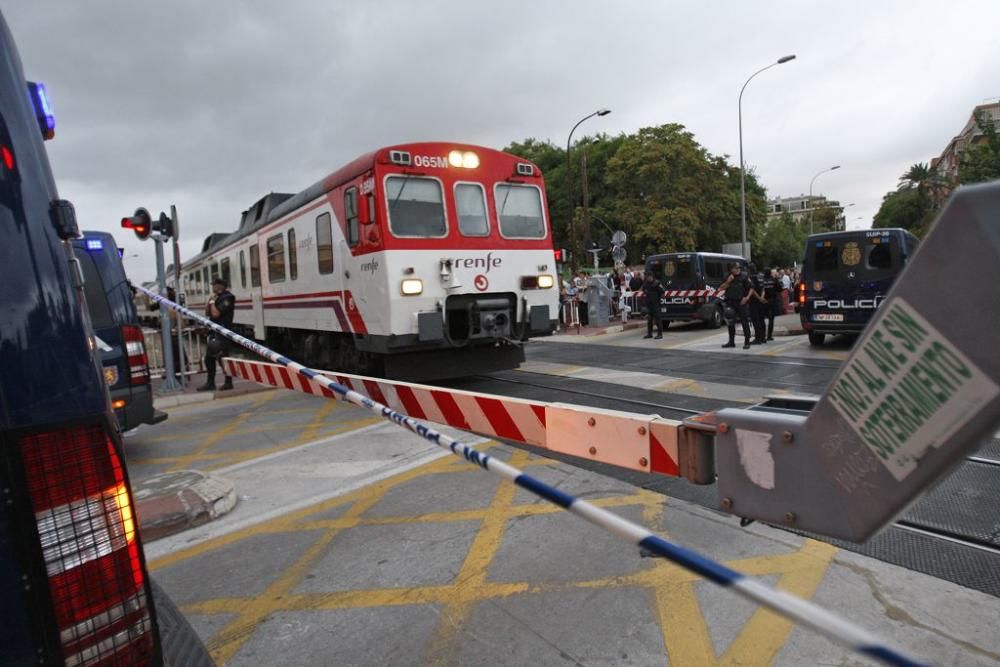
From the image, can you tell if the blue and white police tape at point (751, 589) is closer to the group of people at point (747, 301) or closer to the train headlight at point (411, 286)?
the train headlight at point (411, 286)

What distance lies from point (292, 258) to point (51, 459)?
9.52 m

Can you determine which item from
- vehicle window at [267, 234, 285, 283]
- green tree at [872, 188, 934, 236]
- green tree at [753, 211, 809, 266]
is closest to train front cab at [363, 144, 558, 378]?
vehicle window at [267, 234, 285, 283]

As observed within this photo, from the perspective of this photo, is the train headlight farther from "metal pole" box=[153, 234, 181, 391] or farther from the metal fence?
the metal fence

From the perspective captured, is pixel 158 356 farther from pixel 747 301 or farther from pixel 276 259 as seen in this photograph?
pixel 747 301

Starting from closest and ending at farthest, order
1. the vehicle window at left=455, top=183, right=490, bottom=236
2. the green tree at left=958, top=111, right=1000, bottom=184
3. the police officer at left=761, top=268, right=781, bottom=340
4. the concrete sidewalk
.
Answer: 1. the concrete sidewalk
2. the vehicle window at left=455, top=183, right=490, bottom=236
3. the police officer at left=761, top=268, right=781, bottom=340
4. the green tree at left=958, top=111, right=1000, bottom=184

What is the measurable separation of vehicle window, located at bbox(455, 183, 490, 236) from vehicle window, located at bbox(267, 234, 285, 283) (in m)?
4.12

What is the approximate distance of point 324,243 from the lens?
29.7 feet

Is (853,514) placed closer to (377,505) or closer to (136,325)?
(377,505)

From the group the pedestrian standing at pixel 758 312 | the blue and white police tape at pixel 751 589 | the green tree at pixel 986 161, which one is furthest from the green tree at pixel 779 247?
the blue and white police tape at pixel 751 589

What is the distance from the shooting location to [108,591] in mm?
1383

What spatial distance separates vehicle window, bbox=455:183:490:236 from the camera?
820cm

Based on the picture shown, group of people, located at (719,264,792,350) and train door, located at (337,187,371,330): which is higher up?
train door, located at (337,187,371,330)

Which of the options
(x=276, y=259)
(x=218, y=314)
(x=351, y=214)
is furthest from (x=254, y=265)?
(x=351, y=214)

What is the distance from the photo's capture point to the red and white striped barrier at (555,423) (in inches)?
90.5
